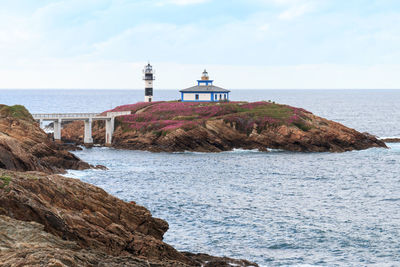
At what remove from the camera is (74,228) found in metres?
23.9

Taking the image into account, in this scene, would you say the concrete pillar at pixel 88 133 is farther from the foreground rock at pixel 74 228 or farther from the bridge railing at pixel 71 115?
the foreground rock at pixel 74 228

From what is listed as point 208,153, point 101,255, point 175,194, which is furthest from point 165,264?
point 208,153

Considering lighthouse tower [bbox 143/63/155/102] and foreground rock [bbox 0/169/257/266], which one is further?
lighthouse tower [bbox 143/63/155/102]

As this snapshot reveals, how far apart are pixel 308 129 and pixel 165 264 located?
6714 centimetres

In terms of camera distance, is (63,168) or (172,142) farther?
(172,142)

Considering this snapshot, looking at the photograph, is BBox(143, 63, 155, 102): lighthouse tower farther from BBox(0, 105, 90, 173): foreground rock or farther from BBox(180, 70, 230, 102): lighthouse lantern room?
BBox(0, 105, 90, 173): foreground rock

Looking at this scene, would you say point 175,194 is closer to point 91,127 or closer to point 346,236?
point 346,236

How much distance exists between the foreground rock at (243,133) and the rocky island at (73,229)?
55260 mm

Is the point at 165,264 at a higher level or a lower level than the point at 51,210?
lower

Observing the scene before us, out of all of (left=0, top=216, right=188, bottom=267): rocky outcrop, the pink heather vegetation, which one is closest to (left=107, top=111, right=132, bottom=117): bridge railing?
the pink heather vegetation

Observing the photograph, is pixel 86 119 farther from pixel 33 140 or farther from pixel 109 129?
pixel 33 140

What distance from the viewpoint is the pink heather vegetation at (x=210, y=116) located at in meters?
88.8

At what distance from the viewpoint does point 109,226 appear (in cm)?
2620

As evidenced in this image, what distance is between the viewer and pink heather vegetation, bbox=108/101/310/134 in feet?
291
